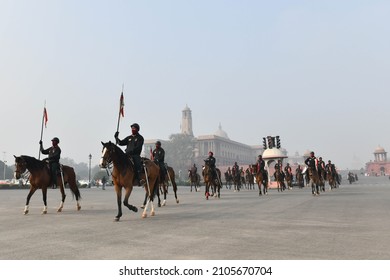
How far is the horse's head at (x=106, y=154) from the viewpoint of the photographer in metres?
10.3

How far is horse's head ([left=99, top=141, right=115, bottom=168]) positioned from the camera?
405 inches

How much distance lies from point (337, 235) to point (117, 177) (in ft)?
20.2

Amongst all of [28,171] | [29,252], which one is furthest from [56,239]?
[28,171]

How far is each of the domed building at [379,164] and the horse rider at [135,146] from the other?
7063 inches

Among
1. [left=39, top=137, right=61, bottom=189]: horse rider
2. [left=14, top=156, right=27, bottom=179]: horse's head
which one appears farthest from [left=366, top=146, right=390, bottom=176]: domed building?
[left=14, top=156, right=27, bottom=179]: horse's head

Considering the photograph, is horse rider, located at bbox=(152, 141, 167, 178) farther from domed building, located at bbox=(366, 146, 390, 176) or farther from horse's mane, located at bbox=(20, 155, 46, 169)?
domed building, located at bbox=(366, 146, 390, 176)

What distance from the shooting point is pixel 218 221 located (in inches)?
388

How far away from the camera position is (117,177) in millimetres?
10719

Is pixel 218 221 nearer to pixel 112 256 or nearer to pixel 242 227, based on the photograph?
pixel 242 227

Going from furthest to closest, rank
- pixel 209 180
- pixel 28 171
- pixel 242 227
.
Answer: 1. pixel 209 180
2. pixel 28 171
3. pixel 242 227
